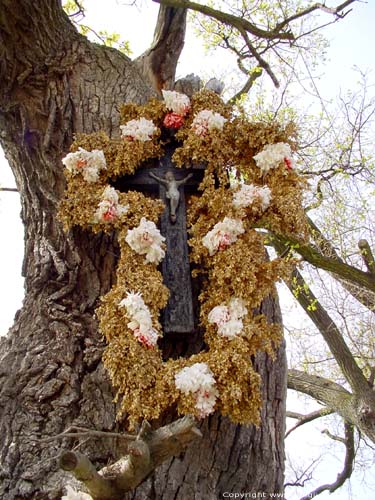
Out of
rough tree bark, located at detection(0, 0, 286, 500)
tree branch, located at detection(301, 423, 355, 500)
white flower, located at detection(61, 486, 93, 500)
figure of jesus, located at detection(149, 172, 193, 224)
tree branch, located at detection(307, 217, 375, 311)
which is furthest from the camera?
tree branch, located at detection(301, 423, 355, 500)

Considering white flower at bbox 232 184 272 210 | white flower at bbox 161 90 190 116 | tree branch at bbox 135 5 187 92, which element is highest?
tree branch at bbox 135 5 187 92

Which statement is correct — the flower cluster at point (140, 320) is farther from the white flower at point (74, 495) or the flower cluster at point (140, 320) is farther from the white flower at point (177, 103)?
the white flower at point (177, 103)

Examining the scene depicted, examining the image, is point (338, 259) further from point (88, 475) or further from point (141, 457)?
point (88, 475)

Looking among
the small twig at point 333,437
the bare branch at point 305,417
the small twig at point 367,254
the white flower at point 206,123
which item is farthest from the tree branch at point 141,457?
the small twig at point 333,437

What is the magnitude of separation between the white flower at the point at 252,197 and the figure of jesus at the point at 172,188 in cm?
31

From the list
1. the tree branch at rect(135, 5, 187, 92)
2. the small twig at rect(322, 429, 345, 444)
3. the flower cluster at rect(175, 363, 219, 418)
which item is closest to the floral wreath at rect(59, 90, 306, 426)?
the flower cluster at rect(175, 363, 219, 418)

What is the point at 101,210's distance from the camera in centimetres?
274

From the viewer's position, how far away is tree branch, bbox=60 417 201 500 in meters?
1.95

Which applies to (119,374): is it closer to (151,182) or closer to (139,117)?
(151,182)

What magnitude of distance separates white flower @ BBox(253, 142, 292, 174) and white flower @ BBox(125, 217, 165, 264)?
652 mm

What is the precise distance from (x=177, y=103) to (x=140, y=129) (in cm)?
26

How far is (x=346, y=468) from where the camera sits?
6.42 metres

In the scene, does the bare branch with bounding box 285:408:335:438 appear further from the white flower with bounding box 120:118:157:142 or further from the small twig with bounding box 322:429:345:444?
the white flower with bounding box 120:118:157:142

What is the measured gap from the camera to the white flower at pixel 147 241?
8.68 ft
